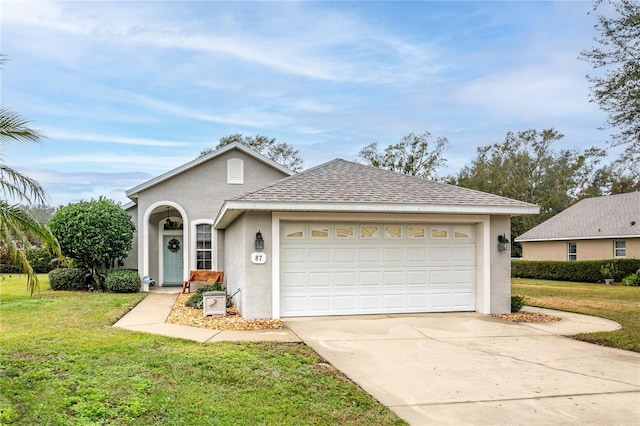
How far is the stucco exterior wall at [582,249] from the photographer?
2595cm

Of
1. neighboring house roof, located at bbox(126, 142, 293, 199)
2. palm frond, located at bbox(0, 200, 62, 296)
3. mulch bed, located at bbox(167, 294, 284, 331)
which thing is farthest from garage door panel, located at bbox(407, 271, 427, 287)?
neighboring house roof, located at bbox(126, 142, 293, 199)

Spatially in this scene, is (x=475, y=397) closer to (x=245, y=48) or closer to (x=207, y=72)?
(x=245, y=48)

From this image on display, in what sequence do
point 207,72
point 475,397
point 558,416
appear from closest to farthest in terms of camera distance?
point 558,416
point 475,397
point 207,72

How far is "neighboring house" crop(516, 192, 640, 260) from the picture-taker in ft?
86.4

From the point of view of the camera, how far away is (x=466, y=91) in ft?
60.2

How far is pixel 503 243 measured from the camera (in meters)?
11.5

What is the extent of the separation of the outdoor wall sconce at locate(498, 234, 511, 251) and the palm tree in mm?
9357

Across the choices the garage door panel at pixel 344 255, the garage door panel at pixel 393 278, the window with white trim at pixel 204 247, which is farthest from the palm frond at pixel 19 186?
the window with white trim at pixel 204 247

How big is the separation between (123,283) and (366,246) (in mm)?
10009

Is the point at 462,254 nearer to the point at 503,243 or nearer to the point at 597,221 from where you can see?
the point at 503,243

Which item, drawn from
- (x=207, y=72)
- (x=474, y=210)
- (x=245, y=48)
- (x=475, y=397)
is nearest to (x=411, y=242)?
(x=474, y=210)

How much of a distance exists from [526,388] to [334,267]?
18.6 ft

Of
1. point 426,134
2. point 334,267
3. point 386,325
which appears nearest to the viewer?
point 386,325

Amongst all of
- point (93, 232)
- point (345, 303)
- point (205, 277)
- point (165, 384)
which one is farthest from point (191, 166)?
point (165, 384)
